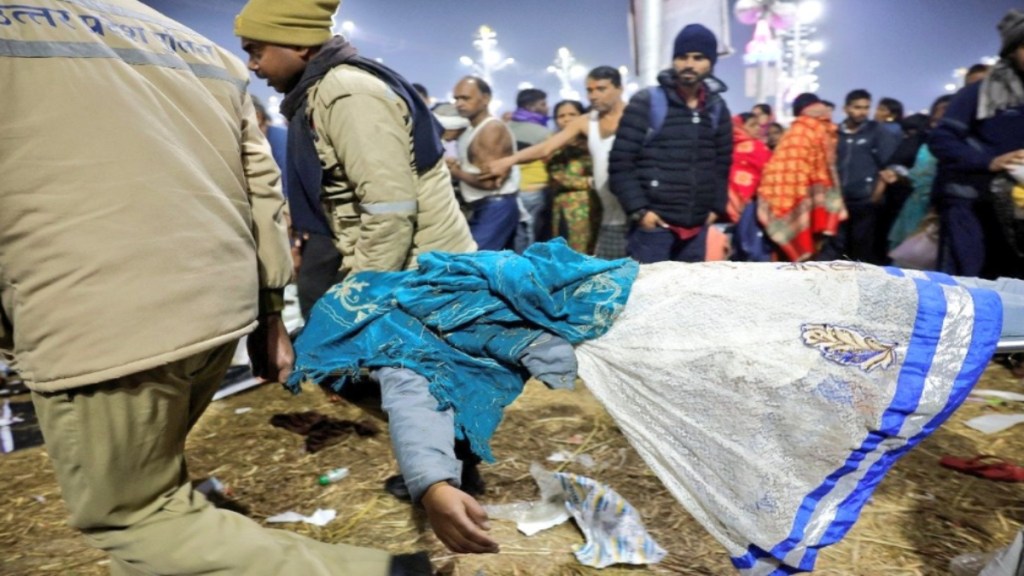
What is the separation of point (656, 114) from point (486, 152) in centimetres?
135

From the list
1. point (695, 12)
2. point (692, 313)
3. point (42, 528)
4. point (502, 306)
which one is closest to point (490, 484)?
point (502, 306)

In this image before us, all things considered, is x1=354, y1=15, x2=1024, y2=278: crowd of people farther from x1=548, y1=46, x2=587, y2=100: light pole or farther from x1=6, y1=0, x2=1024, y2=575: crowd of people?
x1=548, y1=46, x2=587, y2=100: light pole

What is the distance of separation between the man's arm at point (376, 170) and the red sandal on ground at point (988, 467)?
101 inches

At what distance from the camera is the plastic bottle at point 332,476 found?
276cm

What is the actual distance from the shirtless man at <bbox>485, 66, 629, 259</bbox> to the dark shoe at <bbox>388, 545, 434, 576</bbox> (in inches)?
125

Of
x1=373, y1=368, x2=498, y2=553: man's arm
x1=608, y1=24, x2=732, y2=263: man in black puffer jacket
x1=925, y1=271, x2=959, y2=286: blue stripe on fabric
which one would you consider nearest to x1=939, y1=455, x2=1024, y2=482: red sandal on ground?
x1=925, y1=271, x2=959, y2=286: blue stripe on fabric

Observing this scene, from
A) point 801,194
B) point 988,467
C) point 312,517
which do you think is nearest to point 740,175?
point 801,194

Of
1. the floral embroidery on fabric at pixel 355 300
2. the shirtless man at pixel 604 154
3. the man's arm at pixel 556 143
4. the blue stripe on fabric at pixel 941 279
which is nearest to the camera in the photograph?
the blue stripe on fabric at pixel 941 279

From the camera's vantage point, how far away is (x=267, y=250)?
1.87 metres

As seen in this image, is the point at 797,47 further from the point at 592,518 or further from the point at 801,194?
the point at 592,518

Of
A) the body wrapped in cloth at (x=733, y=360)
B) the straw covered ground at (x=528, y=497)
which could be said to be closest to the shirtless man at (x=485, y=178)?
the straw covered ground at (x=528, y=497)

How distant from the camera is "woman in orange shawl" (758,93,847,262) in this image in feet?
14.8

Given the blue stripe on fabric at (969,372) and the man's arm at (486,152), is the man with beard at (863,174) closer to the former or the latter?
the man's arm at (486,152)

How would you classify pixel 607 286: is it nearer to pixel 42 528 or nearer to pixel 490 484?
pixel 490 484
